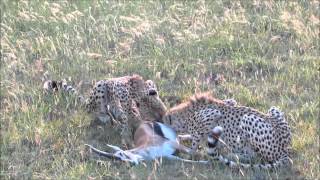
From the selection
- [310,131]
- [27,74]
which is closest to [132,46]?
[27,74]

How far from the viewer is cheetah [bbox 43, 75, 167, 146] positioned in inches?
286

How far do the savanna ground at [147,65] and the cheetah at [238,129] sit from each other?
154 millimetres

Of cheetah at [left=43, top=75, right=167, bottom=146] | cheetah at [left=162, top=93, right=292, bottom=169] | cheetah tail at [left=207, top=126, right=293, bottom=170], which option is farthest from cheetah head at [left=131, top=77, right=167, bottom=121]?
cheetah tail at [left=207, top=126, right=293, bottom=170]

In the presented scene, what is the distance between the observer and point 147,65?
834 cm

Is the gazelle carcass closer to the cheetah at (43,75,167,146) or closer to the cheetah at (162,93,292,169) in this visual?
the cheetah at (162,93,292,169)

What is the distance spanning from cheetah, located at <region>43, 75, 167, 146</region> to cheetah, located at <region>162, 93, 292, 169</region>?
0.34m

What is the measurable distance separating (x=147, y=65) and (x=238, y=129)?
1.96 metres

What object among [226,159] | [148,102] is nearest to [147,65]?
[148,102]

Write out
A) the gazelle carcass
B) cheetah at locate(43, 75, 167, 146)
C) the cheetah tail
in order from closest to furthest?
the cheetah tail, the gazelle carcass, cheetah at locate(43, 75, 167, 146)

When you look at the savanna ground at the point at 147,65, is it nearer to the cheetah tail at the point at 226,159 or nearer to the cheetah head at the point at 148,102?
the cheetah tail at the point at 226,159

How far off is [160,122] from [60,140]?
95cm

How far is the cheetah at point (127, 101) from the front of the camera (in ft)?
23.8

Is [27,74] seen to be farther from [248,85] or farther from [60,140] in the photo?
[248,85]

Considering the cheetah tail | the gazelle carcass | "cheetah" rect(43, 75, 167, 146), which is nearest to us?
the cheetah tail
